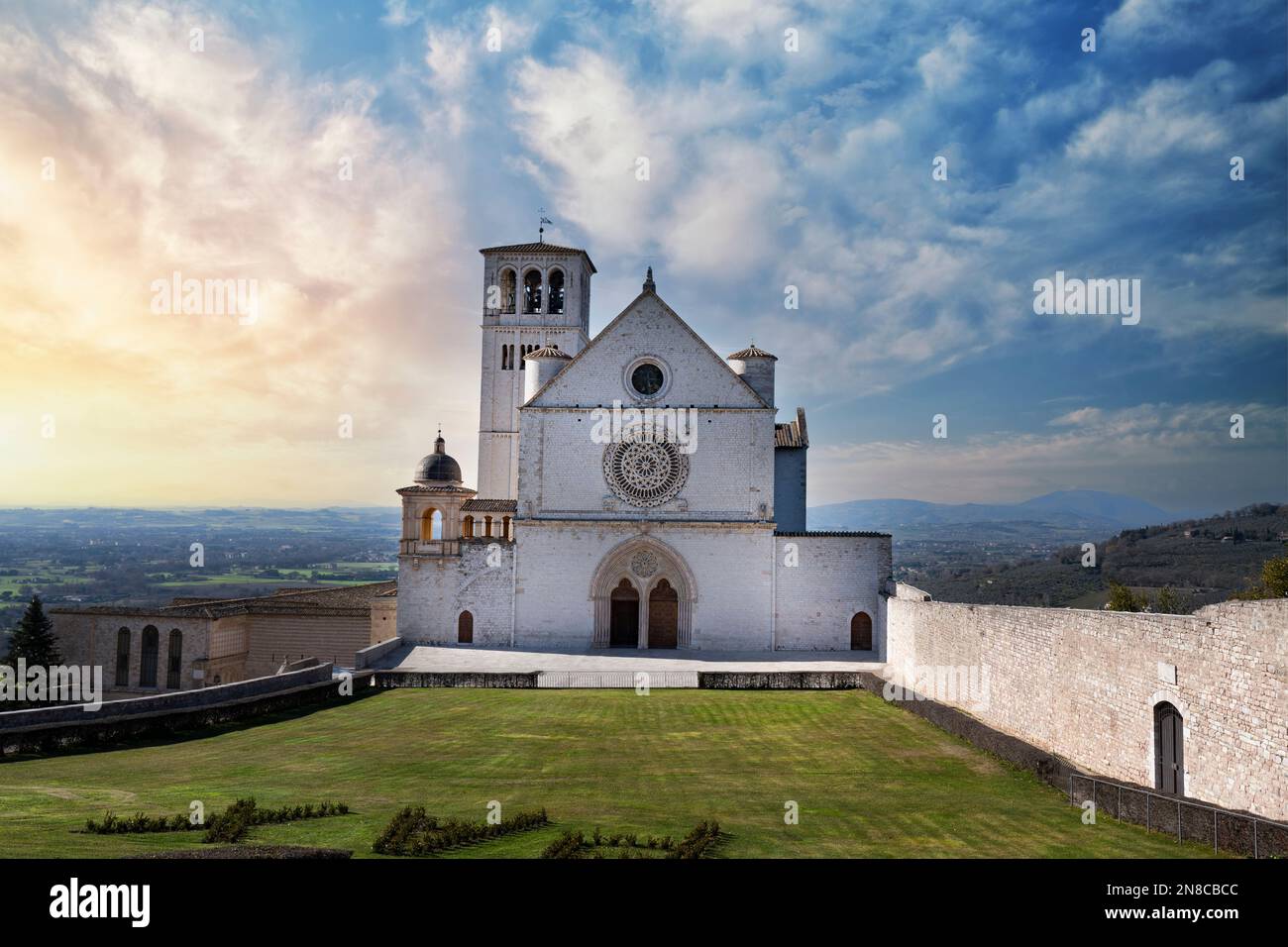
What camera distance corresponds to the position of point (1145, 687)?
1354 centimetres

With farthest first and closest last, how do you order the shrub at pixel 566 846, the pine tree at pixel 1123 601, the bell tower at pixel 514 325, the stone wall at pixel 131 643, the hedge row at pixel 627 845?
the bell tower at pixel 514 325
the pine tree at pixel 1123 601
the stone wall at pixel 131 643
the hedge row at pixel 627 845
the shrub at pixel 566 846

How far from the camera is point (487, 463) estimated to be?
44375mm

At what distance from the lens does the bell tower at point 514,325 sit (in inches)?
1748

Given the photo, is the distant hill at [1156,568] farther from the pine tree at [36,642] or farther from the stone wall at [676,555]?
the pine tree at [36,642]

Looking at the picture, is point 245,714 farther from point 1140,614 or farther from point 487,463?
point 487,463

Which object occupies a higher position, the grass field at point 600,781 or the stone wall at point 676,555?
the stone wall at point 676,555

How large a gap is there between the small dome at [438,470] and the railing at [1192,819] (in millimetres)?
29959

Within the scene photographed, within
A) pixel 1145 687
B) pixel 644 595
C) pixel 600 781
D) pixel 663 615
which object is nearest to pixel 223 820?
pixel 600 781

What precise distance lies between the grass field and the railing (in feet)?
0.99

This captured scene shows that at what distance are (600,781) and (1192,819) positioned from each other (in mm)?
8612

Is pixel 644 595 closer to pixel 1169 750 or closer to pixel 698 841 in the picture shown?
pixel 1169 750

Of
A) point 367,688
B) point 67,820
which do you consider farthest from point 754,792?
point 367,688

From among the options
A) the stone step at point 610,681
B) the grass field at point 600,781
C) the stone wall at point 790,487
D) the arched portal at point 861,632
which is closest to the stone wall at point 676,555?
the arched portal at point 861,632

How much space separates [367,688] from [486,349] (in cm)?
2193
